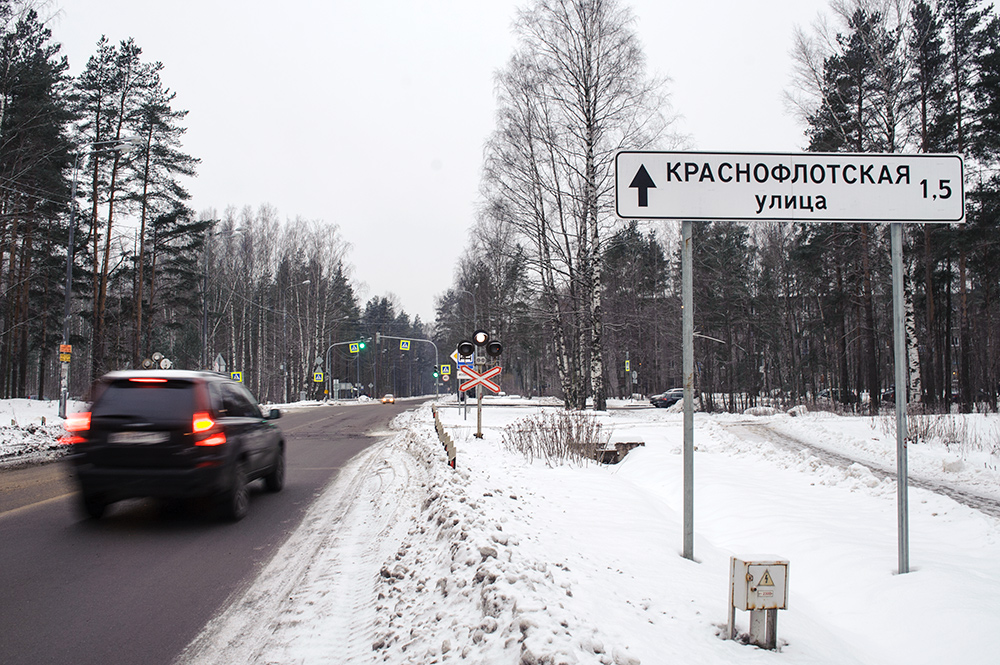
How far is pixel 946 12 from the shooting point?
24.0 meters

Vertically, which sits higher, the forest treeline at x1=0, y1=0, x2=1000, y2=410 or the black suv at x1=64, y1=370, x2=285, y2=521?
the forest treeline at x1=0, y1=0, x2=1000, y2=410

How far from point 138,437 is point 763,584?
6.11 meters

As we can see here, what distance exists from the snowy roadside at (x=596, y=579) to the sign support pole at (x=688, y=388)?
304mm

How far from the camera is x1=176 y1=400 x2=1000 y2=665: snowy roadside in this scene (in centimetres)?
334

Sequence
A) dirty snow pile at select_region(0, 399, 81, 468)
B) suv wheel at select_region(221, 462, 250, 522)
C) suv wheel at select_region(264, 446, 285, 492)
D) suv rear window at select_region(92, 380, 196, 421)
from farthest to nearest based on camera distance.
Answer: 1. dirty snow pile at select_region(0, 399, 81, 468)
2. suv wheel at select_region(264, 446, 285, 492)
3. suv wheel at select_region(221, 462, 250, 522)
4. suv rear window at select_region(92, 380, 196, 421)

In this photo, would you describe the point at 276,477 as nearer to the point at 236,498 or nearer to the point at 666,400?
the point at 236,498

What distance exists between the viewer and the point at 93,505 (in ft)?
22.5

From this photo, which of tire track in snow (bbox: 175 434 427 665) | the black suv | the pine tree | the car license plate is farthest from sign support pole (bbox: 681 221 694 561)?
the pine tree

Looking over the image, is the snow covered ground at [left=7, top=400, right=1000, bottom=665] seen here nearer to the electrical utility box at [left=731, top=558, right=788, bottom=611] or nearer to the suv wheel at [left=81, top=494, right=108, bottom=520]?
the electrical utility box at [left=731, top=558, right=788, bottom=611]

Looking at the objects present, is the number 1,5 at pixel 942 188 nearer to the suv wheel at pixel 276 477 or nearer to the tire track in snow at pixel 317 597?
the tire track in snow at pixel 317 597

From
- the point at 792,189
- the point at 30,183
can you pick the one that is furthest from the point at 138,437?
the point at 30,183

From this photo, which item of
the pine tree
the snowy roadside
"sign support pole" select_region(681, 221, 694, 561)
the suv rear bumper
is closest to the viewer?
the snowy roadside

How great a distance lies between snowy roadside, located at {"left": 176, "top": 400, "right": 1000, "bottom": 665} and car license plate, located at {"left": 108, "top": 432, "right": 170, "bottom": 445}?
1.81 metres

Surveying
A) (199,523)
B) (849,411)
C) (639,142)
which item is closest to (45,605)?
(199,523)
